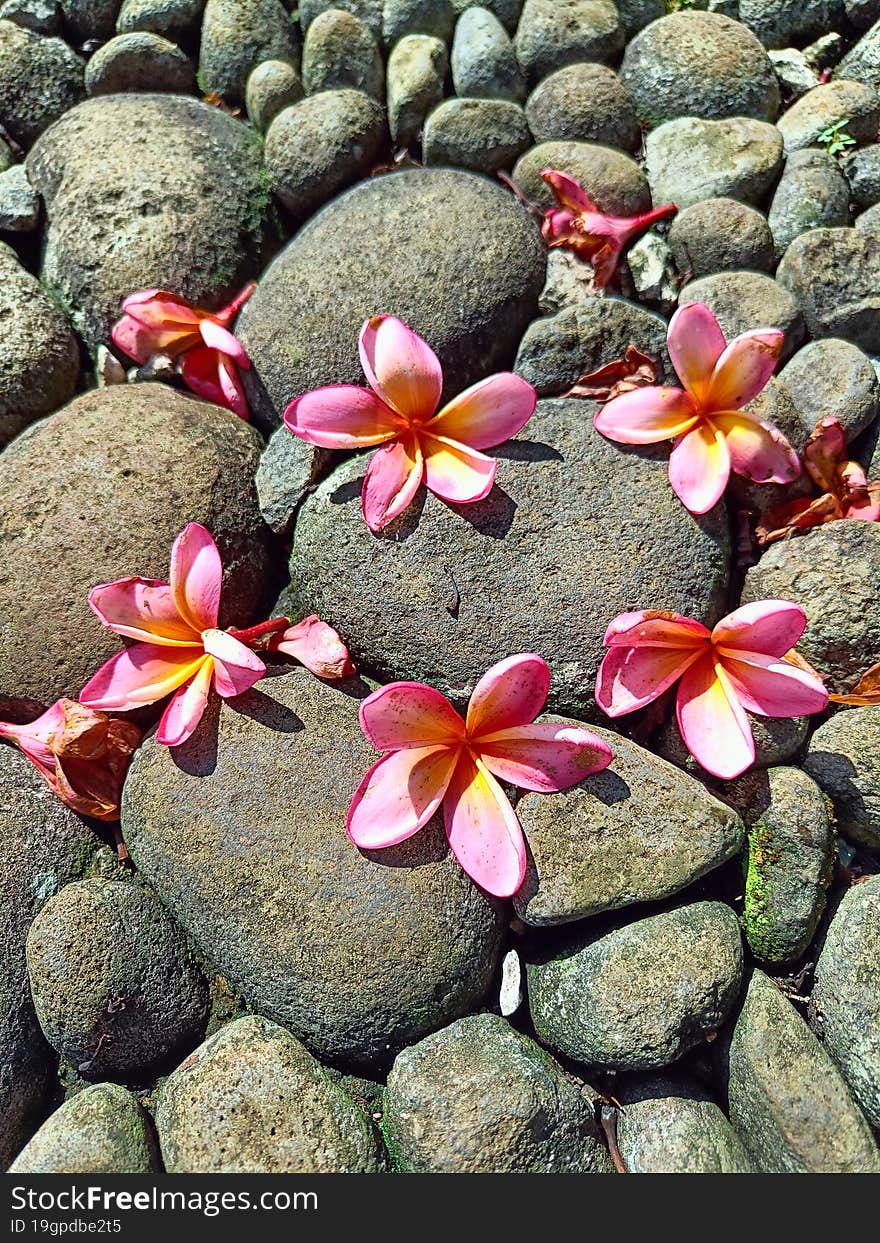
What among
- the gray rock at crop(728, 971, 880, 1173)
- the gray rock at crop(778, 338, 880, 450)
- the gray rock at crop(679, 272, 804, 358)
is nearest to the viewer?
the gray rock at crop(728, 971, 880, 1173)

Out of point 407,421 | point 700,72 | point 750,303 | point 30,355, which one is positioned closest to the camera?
point 407,421

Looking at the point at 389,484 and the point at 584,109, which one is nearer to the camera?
the point at 389,484

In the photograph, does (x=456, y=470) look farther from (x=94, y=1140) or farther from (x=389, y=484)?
(x=94, y=1140)

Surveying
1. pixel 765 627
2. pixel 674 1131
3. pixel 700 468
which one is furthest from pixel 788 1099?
pixel 700 468

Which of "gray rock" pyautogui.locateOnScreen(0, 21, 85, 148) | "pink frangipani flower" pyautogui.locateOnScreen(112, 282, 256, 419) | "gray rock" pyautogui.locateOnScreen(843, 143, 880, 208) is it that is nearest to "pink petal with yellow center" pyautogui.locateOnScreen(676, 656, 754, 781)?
"pink frangipani flower" pyautogui.locateOnScreen(112, 282, 256, 419)

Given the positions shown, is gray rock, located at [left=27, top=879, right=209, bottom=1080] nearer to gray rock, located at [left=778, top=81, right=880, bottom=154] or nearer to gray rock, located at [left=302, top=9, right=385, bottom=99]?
gray rock, located at [left=302, top=9, right=385, bottom=99]

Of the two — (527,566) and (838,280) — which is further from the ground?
(838,280)
